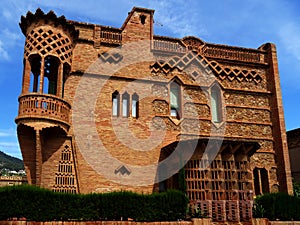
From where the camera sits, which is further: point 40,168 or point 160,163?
point 160,163

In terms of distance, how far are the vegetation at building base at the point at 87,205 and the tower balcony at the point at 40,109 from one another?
341 cm

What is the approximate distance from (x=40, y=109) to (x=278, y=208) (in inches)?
424

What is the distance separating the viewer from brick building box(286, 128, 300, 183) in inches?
942

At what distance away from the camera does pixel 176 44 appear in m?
18.4

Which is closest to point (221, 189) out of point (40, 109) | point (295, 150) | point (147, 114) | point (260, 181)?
point (260, 181)

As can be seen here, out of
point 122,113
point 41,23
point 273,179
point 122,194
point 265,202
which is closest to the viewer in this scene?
point 122,194

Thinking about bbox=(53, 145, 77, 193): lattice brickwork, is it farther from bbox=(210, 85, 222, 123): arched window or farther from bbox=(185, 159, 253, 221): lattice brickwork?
bbox=(210, 85, 222, 123): arched window

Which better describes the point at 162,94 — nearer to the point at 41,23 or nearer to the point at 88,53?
the point at 88,53

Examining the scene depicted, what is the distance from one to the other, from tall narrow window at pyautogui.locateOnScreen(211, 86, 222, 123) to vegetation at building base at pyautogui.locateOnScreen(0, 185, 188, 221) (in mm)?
6805

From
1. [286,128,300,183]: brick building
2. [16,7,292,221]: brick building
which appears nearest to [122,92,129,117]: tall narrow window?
[16,7,292,221]: brick building

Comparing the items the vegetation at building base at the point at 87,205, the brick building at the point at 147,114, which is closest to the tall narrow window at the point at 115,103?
the brick building at the point at 147,114

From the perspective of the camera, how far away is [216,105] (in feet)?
60.3

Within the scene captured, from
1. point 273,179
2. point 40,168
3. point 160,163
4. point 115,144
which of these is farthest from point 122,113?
point 273,179

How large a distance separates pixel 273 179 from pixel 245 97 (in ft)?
15.8
